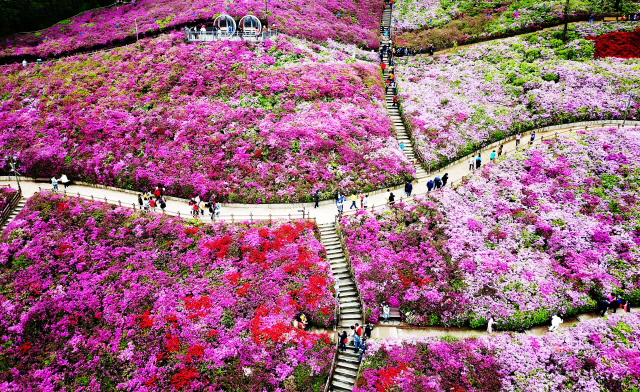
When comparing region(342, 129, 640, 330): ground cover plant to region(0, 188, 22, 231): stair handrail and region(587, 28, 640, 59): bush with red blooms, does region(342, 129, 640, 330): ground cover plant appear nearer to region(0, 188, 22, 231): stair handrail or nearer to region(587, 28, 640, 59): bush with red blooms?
region(587, 28, 640, 59): bush with red blooms

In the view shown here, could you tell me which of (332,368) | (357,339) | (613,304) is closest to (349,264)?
(357,339)

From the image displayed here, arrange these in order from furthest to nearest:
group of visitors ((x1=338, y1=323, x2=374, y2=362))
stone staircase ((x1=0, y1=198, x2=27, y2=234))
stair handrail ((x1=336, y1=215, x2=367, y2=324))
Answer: stone staircase ((x1=0, y1=198, x2=27, y2=234)), stair handrail ((x1=336, y1=215, x2=367, y2=324)), group of visitors ((x1=338, y1=323, x2=374, y2=362))

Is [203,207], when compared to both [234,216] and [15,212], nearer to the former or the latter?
[234,216]

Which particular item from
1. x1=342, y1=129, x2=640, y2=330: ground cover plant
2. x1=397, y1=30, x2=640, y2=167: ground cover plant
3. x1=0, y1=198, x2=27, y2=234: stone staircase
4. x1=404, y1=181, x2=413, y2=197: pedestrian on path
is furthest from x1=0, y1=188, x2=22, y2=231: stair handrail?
x1=397, y1=30, x2=640, y2=167: ground cover plant

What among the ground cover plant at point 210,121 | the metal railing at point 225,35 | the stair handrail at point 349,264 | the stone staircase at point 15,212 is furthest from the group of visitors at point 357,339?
the metal railing at point 225,35

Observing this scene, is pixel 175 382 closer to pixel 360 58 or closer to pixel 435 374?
pixel 435 374

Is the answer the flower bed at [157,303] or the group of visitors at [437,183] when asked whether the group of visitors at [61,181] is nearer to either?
the flower bed at [157,303]
